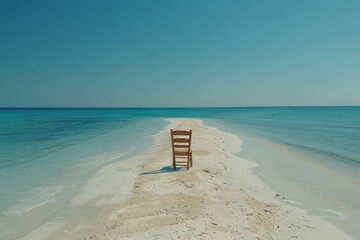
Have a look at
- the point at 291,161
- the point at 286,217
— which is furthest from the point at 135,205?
the point at 291,161

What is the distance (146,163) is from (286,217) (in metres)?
8.37

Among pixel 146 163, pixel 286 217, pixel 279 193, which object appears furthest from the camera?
pixel 146 163

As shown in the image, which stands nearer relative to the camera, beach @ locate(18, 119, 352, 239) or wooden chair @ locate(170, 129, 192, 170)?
beach @ locate(18, 119, 352, 239)

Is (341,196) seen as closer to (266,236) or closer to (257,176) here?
(257,176)

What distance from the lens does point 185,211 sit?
7941mm

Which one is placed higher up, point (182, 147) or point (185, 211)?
A: point (182, 147)

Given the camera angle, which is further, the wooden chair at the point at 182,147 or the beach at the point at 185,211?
the wooden chair at the point at 182,147

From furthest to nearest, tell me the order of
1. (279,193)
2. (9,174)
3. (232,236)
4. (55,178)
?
(9,174)
(55,178)
(279,193)
(232,236)

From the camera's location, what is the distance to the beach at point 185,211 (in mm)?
6930

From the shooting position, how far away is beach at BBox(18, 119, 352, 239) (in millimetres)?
6930

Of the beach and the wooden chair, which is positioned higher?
the wooden chair

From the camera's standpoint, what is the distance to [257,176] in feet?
42.9

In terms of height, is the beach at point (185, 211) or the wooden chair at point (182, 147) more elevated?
the wooden chair at point (182, 147)

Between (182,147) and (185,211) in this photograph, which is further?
(182,147)
